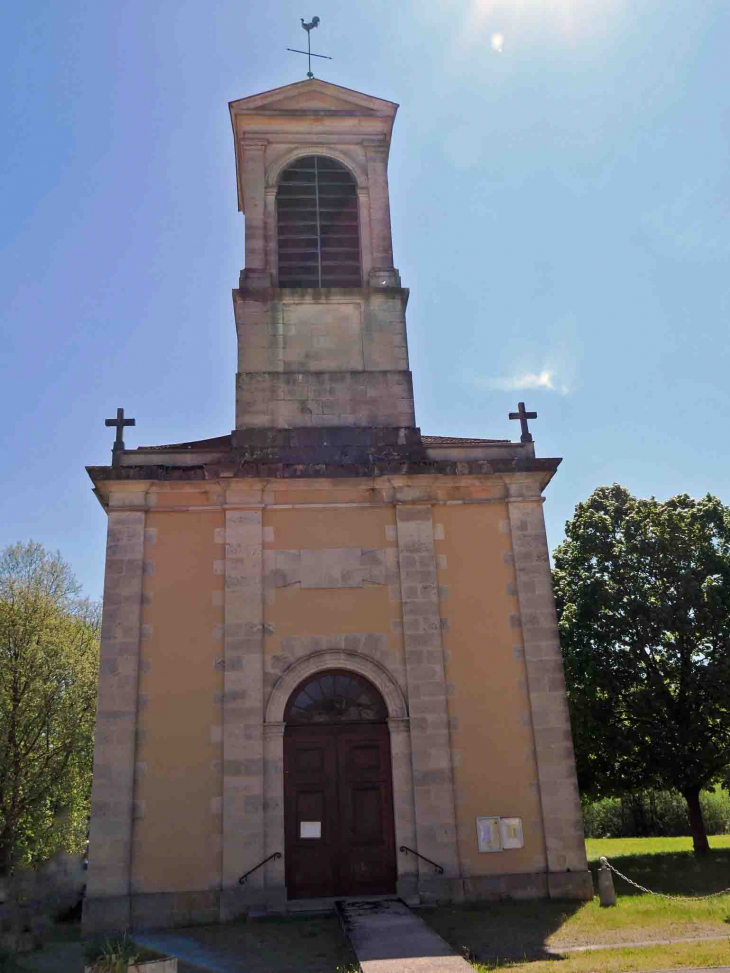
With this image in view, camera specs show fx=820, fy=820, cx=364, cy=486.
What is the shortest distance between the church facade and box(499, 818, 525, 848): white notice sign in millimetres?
32

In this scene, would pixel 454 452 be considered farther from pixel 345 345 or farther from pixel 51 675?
pixel 51 675

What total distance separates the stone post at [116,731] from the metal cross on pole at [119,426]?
1.04 metres

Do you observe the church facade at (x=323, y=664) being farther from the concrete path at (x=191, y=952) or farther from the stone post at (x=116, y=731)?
the concrete path at (x=191, y=952)

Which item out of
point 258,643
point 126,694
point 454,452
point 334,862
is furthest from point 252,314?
point 334,862

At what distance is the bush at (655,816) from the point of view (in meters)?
26.9

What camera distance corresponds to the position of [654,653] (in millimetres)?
18672

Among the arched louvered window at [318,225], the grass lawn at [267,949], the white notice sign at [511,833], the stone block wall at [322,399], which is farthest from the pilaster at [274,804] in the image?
the arched louvered window at [318,225]

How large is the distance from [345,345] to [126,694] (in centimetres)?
728

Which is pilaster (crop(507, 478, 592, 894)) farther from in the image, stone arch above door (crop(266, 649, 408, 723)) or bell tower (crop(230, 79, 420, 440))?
bell tower (crop(230, 79, 420, 440))

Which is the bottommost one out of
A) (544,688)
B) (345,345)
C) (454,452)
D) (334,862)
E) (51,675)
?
(334,862)

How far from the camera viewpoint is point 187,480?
1352 centimetres

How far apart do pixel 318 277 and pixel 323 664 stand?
7.54 m

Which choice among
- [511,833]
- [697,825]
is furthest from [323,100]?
[697,825]

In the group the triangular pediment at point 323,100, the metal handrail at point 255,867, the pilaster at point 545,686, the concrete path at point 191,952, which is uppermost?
the triangular pediment at point 323,100
